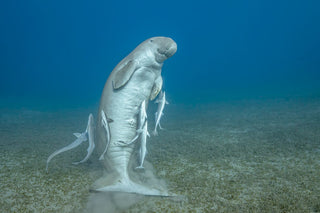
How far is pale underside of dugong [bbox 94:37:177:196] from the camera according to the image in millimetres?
3043

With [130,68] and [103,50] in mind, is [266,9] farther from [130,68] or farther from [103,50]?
[130,68]

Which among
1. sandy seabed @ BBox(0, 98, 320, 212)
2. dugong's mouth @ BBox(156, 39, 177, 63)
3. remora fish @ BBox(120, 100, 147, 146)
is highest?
dugong's mouth @ BBox(156, 39, 177, 63)

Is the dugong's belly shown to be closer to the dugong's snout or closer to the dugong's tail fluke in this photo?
the dugong's tail fluke

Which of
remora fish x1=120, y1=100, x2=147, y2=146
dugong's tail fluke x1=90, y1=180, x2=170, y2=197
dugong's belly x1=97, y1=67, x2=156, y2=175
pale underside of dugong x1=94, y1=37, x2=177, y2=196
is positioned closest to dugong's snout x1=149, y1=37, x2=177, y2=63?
pale underside of dugong x1=94, y1=37, x2=177, y2=196

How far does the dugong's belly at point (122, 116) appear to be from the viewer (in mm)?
3057

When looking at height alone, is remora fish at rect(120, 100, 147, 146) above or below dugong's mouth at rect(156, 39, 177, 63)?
below

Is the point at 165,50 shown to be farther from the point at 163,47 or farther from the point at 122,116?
the point at 122,116

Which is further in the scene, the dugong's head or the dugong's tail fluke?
the dugong's head

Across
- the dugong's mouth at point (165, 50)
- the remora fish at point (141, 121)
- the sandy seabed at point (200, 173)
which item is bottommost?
the sandy seabed at point (200, 173)

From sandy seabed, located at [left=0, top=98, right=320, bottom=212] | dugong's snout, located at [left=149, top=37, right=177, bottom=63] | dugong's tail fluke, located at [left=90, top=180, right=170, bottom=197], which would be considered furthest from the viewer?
dugong's snout, located at [left=149, top=37, right=177, bottom=63]

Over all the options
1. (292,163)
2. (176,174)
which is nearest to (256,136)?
(292,163)

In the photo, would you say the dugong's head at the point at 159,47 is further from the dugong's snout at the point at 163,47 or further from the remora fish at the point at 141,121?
the remora fish at the point at 141,121

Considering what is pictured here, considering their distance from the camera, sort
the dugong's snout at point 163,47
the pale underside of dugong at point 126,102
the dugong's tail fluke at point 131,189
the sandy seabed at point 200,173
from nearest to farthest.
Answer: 1. the sandy seabed at point 200,173
2. the dugong's tail fluke at point 131,189
3. the pale underside of dugong at point 126,102
4. the dugong's snout at point 163,47

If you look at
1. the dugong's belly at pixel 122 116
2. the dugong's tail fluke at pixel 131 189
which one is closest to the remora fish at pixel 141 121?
the dugong's belly at pixel 122 116
